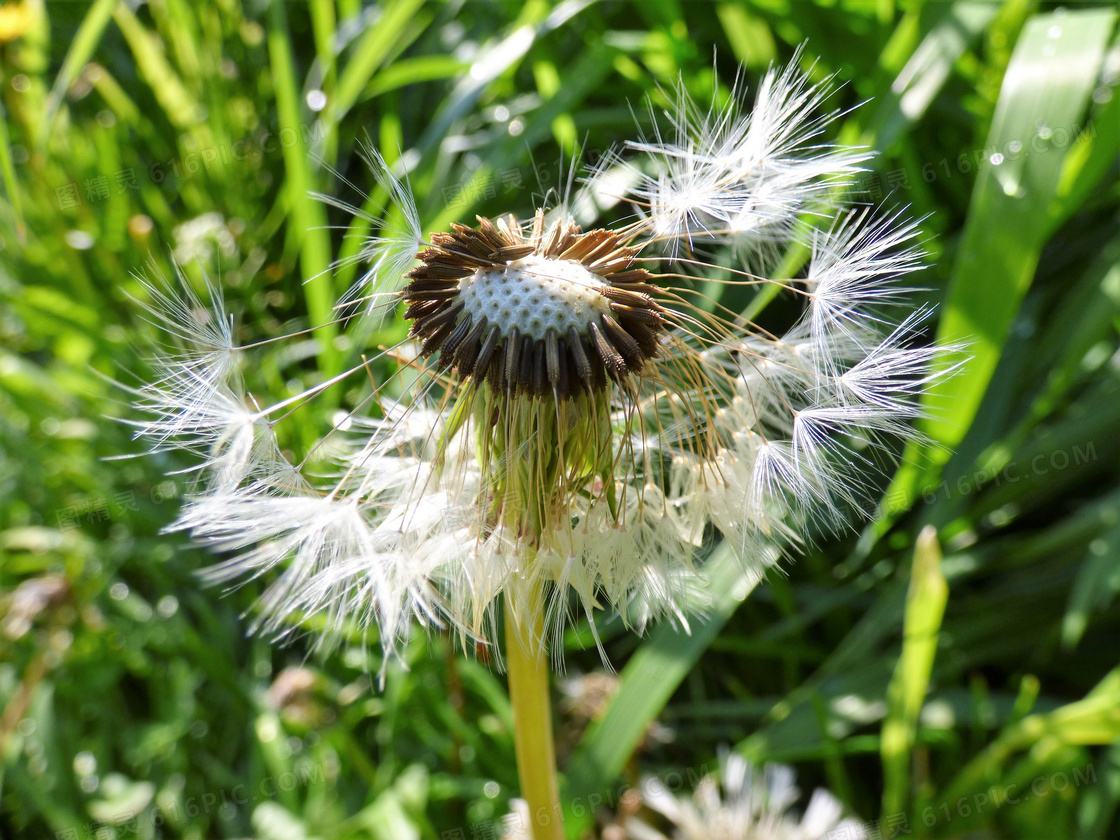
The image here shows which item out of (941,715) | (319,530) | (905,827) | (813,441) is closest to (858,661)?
(941,715)

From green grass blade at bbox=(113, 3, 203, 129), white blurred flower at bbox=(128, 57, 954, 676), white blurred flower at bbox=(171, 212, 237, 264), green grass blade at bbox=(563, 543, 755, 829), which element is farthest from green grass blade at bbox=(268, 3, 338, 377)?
green grass blade at bbox=(563, 543, 755, 829)

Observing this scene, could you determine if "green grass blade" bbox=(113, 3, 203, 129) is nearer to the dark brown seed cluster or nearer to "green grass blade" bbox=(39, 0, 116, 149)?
"green grass blade" bbox=(39, 0, 116, 149)

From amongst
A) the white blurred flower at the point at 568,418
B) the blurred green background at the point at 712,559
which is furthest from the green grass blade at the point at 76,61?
the white blurred flower at the point at 568,418

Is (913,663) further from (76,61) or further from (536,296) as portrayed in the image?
(76,61)

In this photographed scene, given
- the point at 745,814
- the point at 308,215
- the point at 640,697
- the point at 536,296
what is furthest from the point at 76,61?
the point at 745,814

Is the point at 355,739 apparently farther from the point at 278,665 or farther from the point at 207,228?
the point at 207,228
